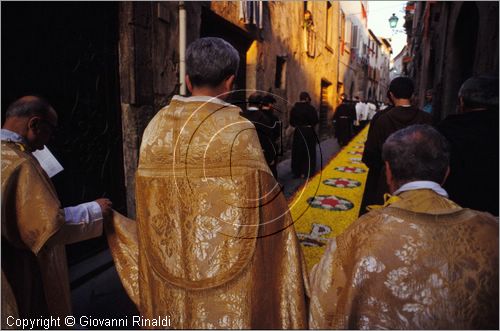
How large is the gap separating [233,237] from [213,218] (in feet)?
0.40

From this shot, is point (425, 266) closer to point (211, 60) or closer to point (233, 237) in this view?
point (233, 237)

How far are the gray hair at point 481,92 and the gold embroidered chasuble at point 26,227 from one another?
2149 millimetres

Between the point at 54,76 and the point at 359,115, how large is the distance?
43.6ft

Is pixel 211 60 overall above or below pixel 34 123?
above

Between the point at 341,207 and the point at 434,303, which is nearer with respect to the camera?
the point at 434,303

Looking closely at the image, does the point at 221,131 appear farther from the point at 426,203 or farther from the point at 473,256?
the point at 473,256

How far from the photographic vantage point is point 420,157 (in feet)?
4.21

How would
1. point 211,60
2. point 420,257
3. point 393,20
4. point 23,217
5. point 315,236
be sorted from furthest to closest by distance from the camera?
point 393,20, point 315,236, point 23,217, point 211,60, point 420,257

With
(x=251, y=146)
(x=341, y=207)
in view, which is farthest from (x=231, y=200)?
(x=341, y=207)

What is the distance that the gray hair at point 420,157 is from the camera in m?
1.28

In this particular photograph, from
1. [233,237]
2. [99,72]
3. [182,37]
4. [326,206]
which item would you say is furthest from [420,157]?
[182,37]

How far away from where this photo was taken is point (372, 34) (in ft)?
93.9

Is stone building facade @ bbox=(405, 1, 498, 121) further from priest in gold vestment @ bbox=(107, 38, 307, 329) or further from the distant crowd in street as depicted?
priest in gold vestment @ bbox=(107, 38, 307, 329)

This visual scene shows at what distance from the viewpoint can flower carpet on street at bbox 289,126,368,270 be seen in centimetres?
375
